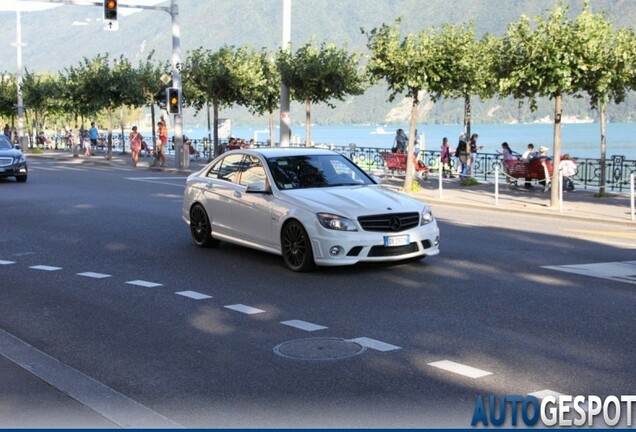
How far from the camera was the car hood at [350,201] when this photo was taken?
11562mm

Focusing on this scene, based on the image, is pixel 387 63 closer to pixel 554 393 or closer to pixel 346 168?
pixel 346 168

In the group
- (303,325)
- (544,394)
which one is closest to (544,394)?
(544,394)

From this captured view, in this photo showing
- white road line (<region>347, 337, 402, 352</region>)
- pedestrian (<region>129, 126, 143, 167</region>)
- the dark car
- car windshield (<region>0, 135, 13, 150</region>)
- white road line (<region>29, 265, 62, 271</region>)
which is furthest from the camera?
pedestrian (<region>129, 126, 143, 167</region>)

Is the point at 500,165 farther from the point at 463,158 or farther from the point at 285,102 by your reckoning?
the point at 285,102

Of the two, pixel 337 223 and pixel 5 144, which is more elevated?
pixel 5 144

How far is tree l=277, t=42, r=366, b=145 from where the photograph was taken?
1356 inches

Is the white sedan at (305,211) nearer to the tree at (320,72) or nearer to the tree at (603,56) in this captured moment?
the tree at (603,56)

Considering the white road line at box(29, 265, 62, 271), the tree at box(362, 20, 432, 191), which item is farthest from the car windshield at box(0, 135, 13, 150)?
the white road line at box(29, 265, 62, 271)

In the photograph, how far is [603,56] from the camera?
22.4 metres

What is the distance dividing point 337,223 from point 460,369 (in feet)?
15.1

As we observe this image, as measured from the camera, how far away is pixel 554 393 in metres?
6.34

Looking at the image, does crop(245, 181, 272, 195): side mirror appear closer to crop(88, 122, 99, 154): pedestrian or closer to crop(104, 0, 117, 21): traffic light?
crop(104, 0, 117, 21): traffic light

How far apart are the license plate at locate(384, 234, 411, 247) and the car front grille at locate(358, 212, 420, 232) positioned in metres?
0.12

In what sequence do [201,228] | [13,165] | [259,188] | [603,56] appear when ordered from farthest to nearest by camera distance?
[13,165] → [603,56] → [201,228] → [259,188]
